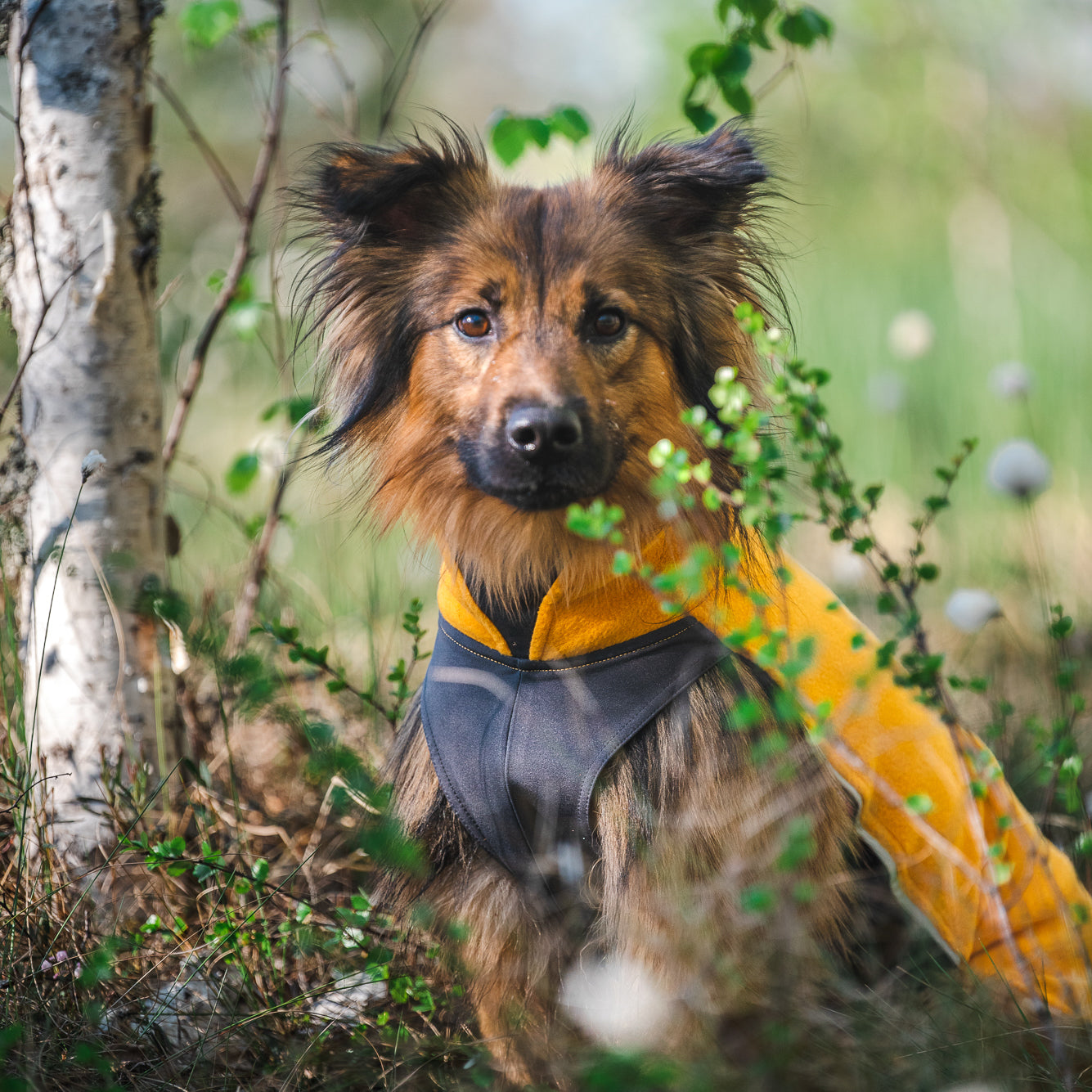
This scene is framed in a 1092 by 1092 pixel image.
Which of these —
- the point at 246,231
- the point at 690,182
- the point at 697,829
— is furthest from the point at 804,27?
the point at 697,829

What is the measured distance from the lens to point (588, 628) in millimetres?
2008

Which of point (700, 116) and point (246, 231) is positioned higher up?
point (700, 116)

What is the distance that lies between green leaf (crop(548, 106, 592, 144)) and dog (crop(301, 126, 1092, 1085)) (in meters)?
0.12

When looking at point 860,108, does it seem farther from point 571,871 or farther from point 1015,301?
point 571,871

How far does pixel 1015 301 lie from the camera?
5.66 meters

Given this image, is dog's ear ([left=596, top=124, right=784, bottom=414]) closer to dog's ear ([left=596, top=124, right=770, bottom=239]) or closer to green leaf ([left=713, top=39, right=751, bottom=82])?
dog's ear ([left=596, top=124, right=770, bottom=239])

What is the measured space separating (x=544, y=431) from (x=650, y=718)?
629 mm

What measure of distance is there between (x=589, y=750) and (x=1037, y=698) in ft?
7.16

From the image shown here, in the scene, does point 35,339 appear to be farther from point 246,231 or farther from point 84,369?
point 246,231

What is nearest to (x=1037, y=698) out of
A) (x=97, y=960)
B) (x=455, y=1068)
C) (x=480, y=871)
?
(x=480, y=871)

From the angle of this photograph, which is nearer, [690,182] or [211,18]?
[690,182]

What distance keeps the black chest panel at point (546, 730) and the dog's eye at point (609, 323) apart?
73 centimetres

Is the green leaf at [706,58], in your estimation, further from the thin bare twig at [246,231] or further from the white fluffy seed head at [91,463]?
the white fluffy seed head at [91,463]

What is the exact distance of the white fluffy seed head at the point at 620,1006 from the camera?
1695 mm
